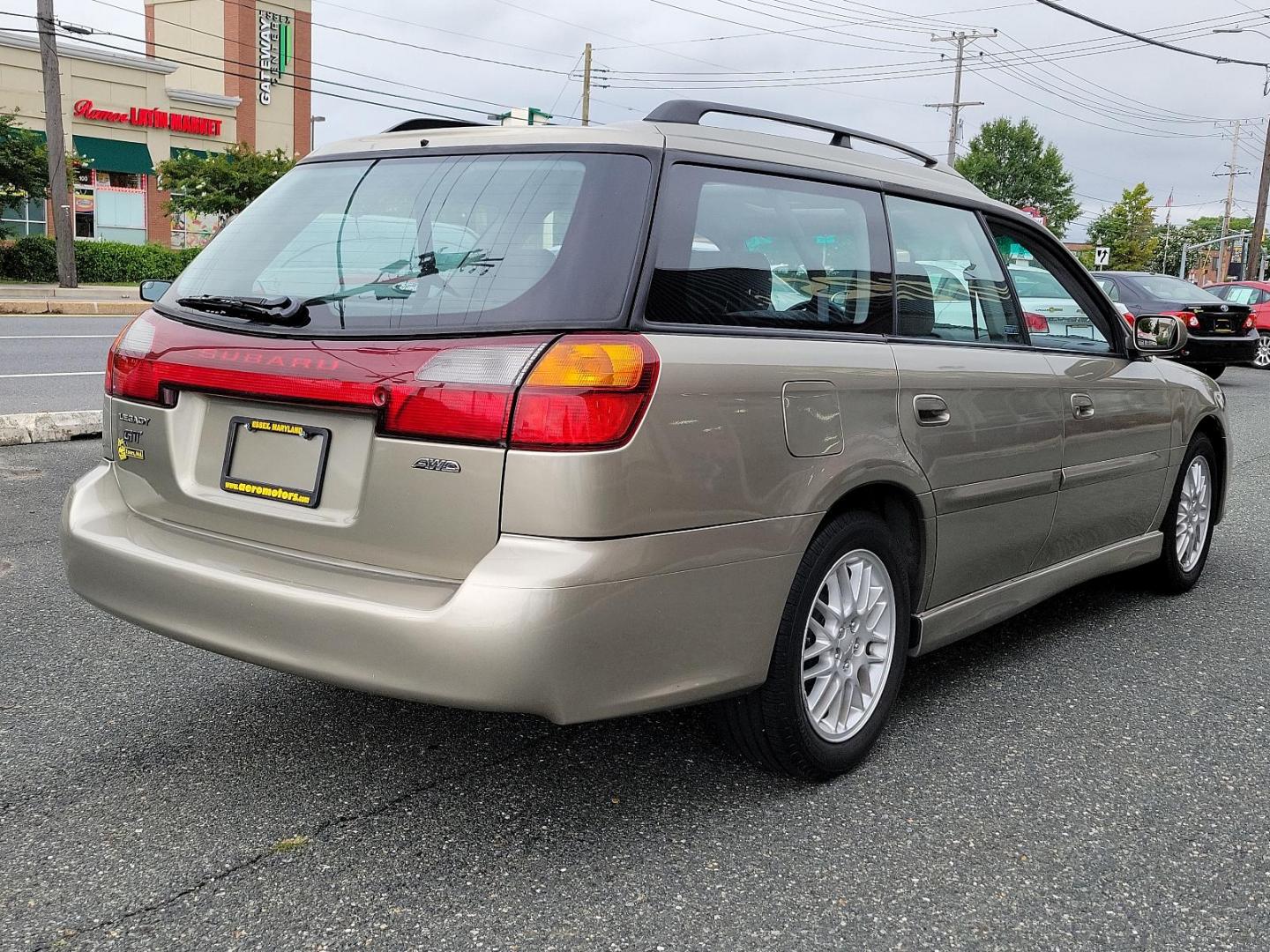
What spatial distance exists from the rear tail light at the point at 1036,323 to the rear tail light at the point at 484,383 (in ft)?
6.37

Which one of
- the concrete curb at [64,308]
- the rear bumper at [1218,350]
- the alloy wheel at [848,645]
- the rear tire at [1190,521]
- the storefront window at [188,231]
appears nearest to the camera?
the alloy wheel at [848,645]

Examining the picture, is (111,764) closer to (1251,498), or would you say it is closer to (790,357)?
(790,357)

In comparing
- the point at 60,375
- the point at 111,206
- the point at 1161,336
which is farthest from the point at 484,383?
the point at 111,206

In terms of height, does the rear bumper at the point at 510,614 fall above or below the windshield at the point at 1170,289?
below

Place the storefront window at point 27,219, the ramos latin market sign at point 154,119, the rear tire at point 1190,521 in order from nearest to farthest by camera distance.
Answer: the rear tire at point 1190,521, the storefront window at point 27,219, the ramos latin market sign at point 154,119

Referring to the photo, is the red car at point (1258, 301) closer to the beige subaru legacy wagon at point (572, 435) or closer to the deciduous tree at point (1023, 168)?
the beige subaru legacy wagon at point (572, 435)

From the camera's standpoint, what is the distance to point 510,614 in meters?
2.45

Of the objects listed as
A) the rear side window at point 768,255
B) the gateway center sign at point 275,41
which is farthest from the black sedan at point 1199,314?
the gateway center sign at point 275,41

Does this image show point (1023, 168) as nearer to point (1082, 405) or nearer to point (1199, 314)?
point (1199, 314)

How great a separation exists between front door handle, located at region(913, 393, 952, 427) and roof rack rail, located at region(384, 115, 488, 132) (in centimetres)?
139

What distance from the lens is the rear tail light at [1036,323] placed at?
13.3ft

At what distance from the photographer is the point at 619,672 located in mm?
2582

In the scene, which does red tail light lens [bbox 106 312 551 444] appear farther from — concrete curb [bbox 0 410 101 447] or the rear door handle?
concrete curb [bbox 0 410 101 447]

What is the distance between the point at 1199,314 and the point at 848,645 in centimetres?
1447
